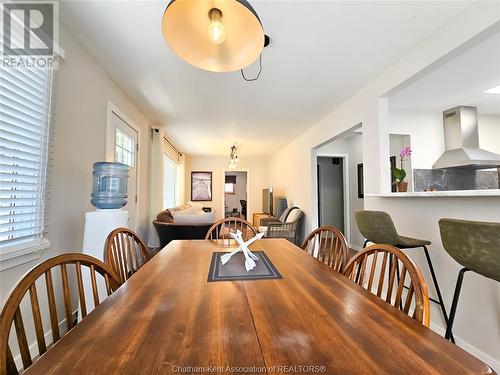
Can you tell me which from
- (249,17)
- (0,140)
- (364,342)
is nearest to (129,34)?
(0,140)

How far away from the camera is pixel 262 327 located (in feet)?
2.17

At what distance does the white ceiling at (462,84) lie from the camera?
2061 millimetres

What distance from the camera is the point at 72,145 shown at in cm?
189

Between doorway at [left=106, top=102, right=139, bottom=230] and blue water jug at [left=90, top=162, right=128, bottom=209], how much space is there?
503 millimetres

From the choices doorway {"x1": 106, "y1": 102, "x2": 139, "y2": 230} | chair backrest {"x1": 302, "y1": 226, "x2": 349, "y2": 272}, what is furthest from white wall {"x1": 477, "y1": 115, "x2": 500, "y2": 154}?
doorway {"x1": 106, "y1": 102, "x2": 139, "y2": 230}

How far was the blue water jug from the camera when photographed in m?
1.97

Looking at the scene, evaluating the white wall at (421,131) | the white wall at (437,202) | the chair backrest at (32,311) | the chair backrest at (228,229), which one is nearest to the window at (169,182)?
the chair backrest at (228,229)

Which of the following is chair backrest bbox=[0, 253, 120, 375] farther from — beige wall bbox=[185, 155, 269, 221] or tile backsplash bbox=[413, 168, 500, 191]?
beige wall bbox=[185, 155, 269, 221]

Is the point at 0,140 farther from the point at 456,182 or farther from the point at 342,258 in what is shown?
the point at 456,182

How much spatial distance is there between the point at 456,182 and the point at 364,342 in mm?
3979

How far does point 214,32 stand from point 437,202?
2004mm

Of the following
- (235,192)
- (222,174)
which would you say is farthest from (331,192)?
(235,192)

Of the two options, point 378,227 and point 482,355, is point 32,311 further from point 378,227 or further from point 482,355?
point 482,355

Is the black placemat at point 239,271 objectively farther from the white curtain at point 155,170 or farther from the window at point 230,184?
the window at point 230,184
